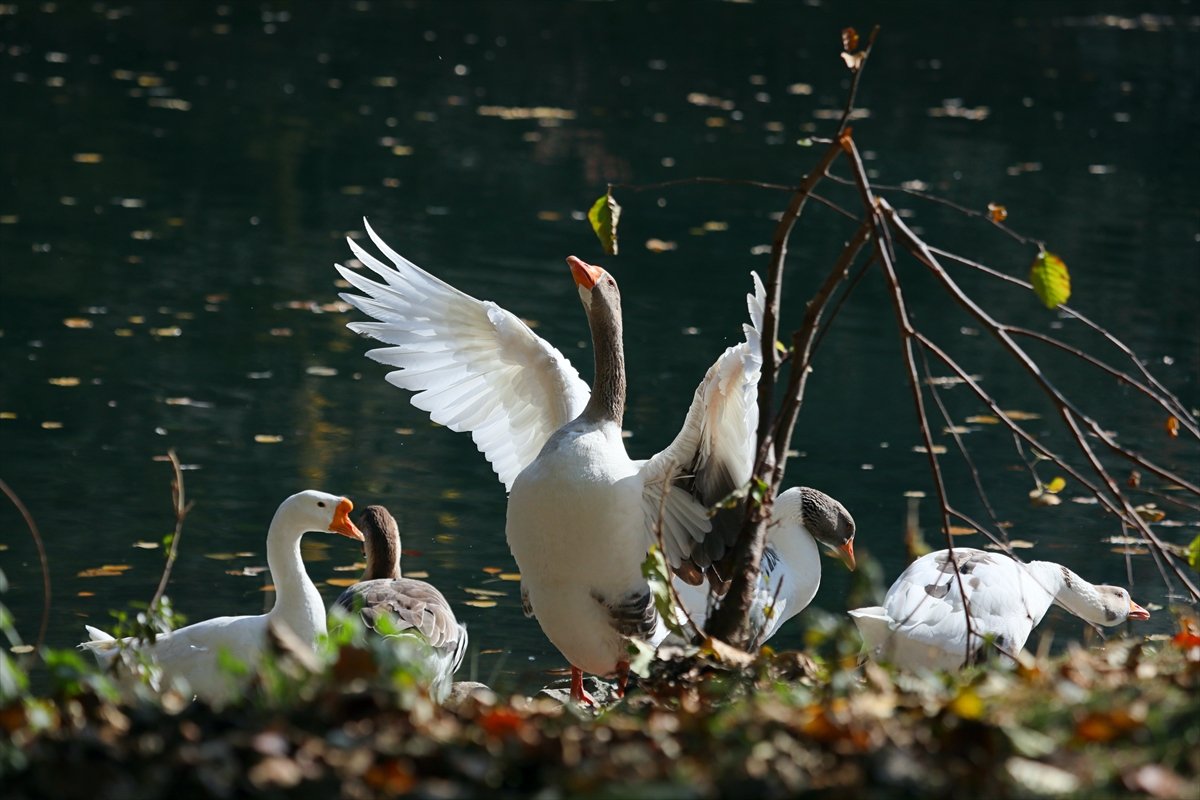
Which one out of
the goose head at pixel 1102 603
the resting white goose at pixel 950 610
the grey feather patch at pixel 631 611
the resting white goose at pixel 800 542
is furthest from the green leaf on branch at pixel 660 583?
the goose head at pixel 1102 603

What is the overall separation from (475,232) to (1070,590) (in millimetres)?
7372

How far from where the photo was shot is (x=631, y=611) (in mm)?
5508

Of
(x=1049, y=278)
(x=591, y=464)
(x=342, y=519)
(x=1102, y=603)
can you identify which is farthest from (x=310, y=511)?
(x=1102, y=603)

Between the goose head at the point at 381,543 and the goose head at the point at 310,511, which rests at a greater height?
the goose head at the point at 310,511

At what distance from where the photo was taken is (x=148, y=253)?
11.9 m

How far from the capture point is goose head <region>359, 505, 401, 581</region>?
6.39 meters

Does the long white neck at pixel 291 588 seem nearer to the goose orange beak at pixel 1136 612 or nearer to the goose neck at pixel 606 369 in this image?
the goose neck at pixel 606 369

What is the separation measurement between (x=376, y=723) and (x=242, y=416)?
19.9 feet

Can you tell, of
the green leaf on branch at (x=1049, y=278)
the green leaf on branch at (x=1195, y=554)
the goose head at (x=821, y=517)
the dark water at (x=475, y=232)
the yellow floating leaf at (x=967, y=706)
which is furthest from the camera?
the dark water at (x=475, y=232)

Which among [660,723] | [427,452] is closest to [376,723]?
[660,723]

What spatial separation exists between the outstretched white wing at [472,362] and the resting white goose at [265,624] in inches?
22.5

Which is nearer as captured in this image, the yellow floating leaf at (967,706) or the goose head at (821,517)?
the yellow floating leaf at (967,706)

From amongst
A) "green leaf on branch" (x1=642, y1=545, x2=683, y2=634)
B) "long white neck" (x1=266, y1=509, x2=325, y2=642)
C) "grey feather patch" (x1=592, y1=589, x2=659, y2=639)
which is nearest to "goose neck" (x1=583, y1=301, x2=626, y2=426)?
"grey feather patch" (x1=592, y1=589, x2=659, y2=639)

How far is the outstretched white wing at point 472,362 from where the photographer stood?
590 cm
